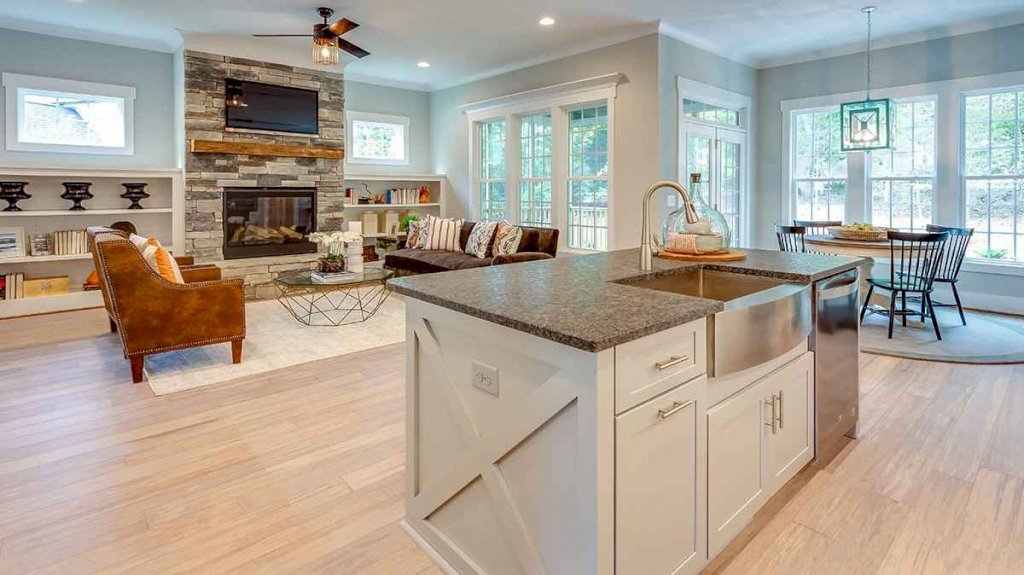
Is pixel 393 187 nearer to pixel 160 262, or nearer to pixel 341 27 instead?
pixel 341 27

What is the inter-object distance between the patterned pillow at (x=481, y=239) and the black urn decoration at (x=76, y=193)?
394 centimetres

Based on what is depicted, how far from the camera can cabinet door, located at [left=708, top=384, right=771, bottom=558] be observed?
1729 mm

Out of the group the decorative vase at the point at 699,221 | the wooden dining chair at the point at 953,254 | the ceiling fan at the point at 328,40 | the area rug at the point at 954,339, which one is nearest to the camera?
the decorative vase at the point at 699,221

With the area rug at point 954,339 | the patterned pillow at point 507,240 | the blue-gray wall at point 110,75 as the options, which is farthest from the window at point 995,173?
the blue-gray wall at point 110,75

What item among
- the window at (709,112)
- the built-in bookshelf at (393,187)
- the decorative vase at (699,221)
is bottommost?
the decorative vase at (699,221)

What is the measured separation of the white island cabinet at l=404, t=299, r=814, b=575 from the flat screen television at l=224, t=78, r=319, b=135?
18.3ft

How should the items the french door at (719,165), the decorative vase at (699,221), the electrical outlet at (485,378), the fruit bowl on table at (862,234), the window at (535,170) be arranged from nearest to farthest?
the electrical outlet at (485,378)
the decorative vase at (699,221)
the fruit bowl on table at (862,234)
the french door at (719,165)
the window at (535,170)

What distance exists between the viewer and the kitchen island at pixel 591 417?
1.36 meters

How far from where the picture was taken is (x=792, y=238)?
5129 millimetres

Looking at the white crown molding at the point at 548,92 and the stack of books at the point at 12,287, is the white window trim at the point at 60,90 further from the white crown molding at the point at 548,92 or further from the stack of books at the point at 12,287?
the white crown molding at the point at 548,92

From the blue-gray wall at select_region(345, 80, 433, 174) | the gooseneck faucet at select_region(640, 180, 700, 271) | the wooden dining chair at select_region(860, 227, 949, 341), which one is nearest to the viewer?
the gooseneck faucet at select_region(640, 180, 700, 271)

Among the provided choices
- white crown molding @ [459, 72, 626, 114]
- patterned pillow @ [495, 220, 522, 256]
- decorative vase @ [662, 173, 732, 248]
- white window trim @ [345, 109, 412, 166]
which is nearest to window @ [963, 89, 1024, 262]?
white crown molding @ [459, 72, 626, 114]

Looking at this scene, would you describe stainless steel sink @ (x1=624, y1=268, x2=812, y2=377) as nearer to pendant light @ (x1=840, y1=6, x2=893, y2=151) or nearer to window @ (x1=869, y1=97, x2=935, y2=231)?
pendant light @ (x1=840, y1=6, x2=893, y2=151)

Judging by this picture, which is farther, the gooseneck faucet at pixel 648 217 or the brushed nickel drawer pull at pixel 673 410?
the gooseneck faucet at pixel 648 217
